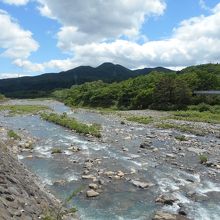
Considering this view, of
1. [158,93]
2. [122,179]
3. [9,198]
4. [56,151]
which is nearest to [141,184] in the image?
[122,179]

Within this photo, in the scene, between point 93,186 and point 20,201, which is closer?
point 20,201

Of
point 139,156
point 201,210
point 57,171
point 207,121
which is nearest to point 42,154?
point 57,171

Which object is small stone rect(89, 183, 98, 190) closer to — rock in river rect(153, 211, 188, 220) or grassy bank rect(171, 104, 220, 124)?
rock in river rect(153, 211, 188, 220)

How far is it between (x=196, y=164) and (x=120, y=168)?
6228 mm

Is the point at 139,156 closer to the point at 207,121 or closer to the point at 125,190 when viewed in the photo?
the point at 125,190

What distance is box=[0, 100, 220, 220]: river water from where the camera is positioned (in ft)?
62.5

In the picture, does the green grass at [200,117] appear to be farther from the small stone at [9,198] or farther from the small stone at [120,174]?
the small stone at [9,198]

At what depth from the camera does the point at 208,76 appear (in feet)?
342

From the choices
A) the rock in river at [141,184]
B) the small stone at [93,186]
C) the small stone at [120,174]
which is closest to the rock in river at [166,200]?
the rock in river at [141,184]

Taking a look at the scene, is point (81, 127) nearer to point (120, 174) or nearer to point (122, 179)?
point (120, 174)

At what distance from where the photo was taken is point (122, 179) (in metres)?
24.5

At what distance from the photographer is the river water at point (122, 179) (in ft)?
62.5

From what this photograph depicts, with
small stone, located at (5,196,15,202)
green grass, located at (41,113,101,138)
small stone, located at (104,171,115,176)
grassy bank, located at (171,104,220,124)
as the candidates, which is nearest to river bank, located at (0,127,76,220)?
small stone, located at (5,196,15,202)

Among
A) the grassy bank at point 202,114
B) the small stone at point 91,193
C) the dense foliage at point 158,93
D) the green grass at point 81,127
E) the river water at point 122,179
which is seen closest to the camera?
the river water at point 122,179
